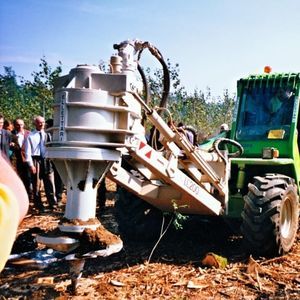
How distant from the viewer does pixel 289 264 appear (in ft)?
16.9

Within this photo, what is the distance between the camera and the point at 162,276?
479 cm

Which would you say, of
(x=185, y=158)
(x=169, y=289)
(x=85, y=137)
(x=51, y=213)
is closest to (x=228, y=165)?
(x=185, y=158)

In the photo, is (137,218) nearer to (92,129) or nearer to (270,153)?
(270,153)

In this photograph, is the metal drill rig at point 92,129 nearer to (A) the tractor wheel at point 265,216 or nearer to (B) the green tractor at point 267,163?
(A) the tractor wheel at point 265,216

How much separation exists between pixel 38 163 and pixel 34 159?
0.36 ft

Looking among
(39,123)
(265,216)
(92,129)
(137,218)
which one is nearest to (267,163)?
(265,216)

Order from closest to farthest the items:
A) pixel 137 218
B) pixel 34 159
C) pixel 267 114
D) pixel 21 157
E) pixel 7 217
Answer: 1. pixel 7 217
2. pixel 137 218
3. pixel 267 114
4. pixel 34 159
5. pixel 21 157

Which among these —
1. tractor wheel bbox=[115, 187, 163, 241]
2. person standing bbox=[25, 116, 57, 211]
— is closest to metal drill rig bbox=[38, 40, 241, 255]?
tractor wheel bbox=[115, 187, 163, 241]

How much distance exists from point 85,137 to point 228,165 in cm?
256

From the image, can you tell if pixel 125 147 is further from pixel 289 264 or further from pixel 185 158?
pixel 289 264

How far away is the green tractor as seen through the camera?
5082 mm

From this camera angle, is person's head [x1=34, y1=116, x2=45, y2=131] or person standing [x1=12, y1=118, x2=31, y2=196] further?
person standing [x1=12, y1=118, x2=31, y2=196]

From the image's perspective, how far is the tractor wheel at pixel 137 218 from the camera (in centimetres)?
611

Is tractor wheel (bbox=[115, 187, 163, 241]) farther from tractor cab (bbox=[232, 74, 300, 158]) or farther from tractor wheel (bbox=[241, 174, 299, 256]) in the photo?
tractor cab (bbox=[232, 74, 300, 158])
